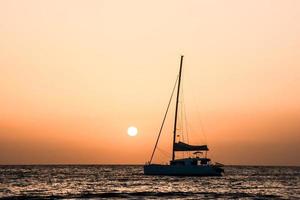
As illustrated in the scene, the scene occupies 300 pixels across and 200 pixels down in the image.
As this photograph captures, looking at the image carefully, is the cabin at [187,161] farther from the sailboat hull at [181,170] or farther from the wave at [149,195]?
the wave at [149,195]

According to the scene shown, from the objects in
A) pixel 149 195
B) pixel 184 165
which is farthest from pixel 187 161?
pixel 149 195

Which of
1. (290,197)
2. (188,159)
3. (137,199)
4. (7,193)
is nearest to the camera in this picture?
(137,199)

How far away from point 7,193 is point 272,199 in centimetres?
2899

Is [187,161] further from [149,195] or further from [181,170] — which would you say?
[149,195]

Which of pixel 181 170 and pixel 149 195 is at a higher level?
pixel 181 170

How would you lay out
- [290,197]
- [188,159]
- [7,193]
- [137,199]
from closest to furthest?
[137,199] → [290,197] → [7,193] → [188,159]

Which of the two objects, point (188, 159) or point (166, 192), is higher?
point (188, 159)

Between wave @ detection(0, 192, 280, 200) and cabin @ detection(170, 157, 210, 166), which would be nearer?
wave @ detection(0, 192, 280, 200)

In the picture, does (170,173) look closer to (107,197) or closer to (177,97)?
(177,97)

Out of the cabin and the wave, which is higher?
the cabin

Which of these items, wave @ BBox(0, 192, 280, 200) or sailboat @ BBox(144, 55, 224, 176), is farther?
sailboat @ BBox(144, 55, 224, 176)

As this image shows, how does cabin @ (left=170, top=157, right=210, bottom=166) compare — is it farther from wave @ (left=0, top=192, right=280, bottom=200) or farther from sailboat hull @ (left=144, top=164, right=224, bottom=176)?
wave @ (left=0, top=192, right=280, bottom=200)

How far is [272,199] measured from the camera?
56438 millimetres

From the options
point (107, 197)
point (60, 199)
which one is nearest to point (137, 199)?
point (107, 197)
